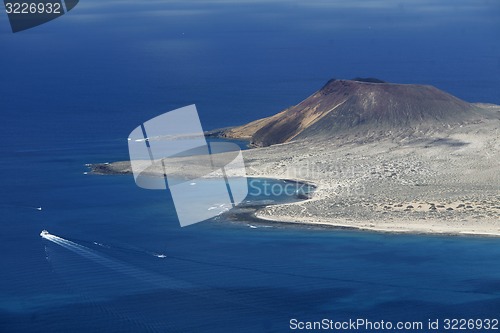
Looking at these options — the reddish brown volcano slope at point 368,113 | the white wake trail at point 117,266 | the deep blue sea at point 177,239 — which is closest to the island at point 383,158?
the reddish brown volcano slope at point 368,113

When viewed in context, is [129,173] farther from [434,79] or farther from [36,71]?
[36,71]

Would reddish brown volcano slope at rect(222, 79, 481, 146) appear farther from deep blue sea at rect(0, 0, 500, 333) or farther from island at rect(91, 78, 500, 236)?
deep blue sea at rect(0, 0, 500, 333)

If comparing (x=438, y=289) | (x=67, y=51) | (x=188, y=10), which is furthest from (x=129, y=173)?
(x=188, y=10)

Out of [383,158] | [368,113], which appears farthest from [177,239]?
[368,113]

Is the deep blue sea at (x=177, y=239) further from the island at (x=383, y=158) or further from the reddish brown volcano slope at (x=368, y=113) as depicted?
the reddish brown volcano slope at (x=368, y=113)

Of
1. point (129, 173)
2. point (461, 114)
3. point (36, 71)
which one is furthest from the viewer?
point (36, 71)

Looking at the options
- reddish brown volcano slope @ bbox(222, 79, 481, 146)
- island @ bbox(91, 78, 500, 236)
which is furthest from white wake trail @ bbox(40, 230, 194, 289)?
reddish brown volcano slope @ bbox(222, 79, 481, 146)

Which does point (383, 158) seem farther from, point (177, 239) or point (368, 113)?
point (177, 239)

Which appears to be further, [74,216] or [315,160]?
[315,160]
